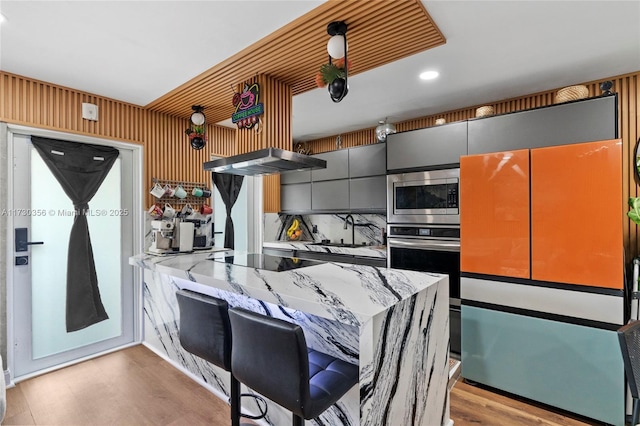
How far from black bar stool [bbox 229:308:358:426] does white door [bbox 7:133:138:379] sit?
8.02 ft

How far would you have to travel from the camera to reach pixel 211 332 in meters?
1.66

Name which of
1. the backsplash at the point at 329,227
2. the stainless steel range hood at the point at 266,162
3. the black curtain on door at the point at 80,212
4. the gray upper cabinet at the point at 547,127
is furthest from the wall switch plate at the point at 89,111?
the gray upper cabinet at the point at 547,127

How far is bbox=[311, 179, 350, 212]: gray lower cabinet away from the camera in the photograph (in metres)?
4.03

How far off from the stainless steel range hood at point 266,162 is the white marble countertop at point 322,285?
78 cm

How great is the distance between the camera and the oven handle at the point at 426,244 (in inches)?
113

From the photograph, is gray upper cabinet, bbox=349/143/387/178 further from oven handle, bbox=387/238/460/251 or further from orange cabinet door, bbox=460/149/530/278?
orange cabinet door, bbox=460/149/530/278

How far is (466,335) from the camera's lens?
99.2 inches

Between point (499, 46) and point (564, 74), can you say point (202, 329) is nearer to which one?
point (499, 46)

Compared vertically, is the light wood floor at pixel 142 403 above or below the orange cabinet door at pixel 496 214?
below

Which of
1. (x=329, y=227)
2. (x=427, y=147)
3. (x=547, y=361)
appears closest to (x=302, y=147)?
(x=329, y=227)

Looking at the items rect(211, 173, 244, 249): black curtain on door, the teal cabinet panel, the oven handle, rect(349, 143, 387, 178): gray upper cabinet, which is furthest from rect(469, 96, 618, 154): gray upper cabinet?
rect(211, 173, 244, 249): black curtain on door

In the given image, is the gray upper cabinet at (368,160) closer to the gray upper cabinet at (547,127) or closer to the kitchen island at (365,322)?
the gray upper cabinet at (547,127)

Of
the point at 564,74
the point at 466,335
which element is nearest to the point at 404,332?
the point at 466,335

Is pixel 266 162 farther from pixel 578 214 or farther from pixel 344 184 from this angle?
pixel 578 214
